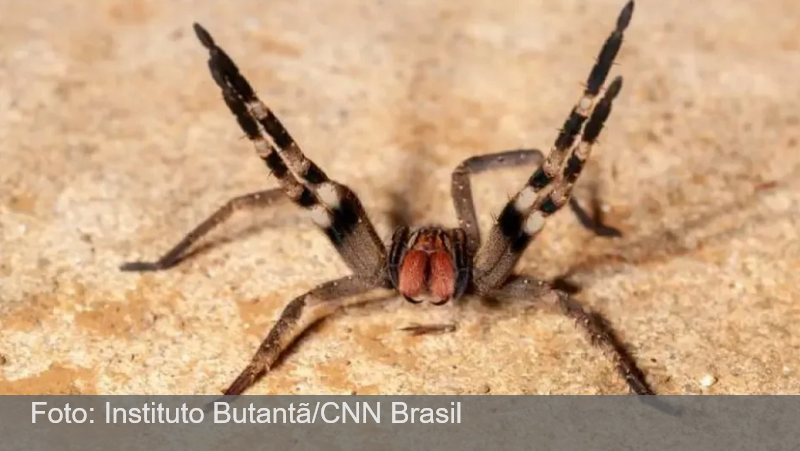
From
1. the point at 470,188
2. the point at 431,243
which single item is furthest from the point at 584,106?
the point at 470,188

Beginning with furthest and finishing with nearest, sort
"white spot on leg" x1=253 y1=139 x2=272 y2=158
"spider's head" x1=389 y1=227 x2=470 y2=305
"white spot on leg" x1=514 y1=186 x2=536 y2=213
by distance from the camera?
"spider's head" x1=389 y1=227 x2=470 y2=305 < "white spot on leg" x1=514 y1=186 x2=536 y2=213 < "white spot on leg" x1=253 y1=139 x2=272 y2=158

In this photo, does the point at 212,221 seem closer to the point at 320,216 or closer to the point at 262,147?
the point at 320,216

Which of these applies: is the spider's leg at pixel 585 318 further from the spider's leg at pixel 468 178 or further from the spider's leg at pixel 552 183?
the spider's leg at pixel 468 178

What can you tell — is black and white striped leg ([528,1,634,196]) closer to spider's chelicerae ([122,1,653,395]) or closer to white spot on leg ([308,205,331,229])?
spider's chelicerae ([122,1,653,395])

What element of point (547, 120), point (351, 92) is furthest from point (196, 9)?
point (547, 120)

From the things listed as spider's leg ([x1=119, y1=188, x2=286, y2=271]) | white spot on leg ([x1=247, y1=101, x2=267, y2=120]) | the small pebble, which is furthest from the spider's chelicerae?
spider's leg ([x1=119, y1=188, x2=286, y2=271])
